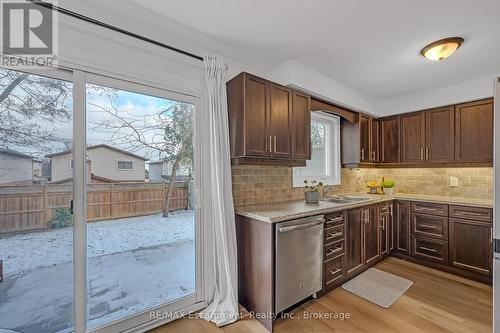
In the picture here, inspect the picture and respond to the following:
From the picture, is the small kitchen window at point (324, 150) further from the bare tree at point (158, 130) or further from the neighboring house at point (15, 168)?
the neighboring house at point (15, 168)

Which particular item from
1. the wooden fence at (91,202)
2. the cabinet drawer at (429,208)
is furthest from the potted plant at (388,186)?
the wooden fence at (91,202)

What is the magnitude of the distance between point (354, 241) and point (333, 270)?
482 mm

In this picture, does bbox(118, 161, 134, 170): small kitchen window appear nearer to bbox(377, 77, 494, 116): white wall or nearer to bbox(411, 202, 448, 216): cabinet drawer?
bbox(411, 202, 448, 216): cabinet drawer

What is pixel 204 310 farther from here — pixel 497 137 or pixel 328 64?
pixel 328 64

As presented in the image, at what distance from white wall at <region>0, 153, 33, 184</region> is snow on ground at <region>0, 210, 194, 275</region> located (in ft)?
1.25

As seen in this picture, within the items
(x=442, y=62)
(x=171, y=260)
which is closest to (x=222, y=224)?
(x=171, y=260)

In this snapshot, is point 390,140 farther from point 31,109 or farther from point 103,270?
point 31,109

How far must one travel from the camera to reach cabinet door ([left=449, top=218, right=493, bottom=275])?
2600mm

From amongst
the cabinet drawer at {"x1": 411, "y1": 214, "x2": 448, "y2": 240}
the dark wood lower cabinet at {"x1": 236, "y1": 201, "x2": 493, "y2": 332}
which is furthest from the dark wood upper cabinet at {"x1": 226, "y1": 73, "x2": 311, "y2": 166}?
the cabinet drawer at {"x1": 411, "y1": 214, "x2": 448, "y2": 240}

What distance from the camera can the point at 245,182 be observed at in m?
2.51

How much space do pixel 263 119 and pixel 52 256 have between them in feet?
6.60

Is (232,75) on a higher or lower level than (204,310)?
higher

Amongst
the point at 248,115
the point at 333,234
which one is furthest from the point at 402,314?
the point at 248,115

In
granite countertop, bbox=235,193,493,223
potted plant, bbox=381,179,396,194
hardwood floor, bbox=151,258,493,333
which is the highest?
potted plant, bbox=381,179,396,194
